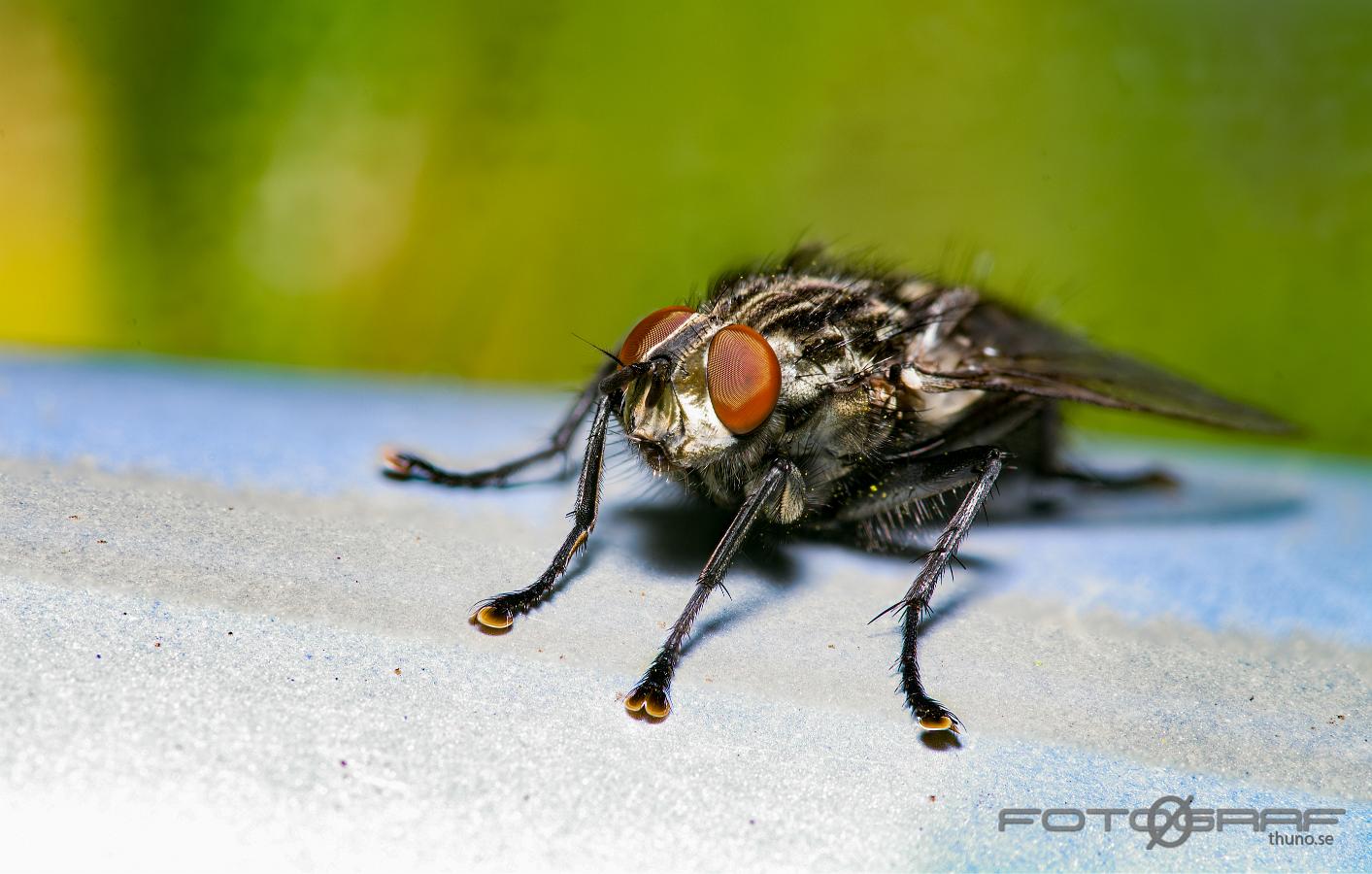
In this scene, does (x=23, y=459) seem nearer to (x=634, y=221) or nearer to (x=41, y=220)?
(x=41, y=220)

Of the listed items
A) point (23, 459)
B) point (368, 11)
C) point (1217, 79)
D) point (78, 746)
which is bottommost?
point (23, 459)

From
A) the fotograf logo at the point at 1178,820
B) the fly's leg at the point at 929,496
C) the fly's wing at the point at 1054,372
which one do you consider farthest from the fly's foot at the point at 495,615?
the fly's wing at the point at 1054,372

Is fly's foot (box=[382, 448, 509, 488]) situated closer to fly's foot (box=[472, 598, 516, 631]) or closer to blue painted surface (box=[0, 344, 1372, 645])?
Result: blue painted surface (box=[0, 344, 1372, 645])

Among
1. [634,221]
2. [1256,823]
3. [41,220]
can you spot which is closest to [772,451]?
[1256,823]

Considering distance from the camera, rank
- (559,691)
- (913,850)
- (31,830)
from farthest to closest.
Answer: (559,691)
(913,850)
(31,830)

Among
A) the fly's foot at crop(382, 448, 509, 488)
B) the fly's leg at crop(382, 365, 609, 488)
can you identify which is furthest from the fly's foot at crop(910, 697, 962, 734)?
the fly's foot at crop(382, 448, 509, 488)

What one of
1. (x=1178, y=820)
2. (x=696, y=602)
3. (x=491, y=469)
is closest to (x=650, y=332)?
(x=696, y=602)

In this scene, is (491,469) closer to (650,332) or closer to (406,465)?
(406,465)
